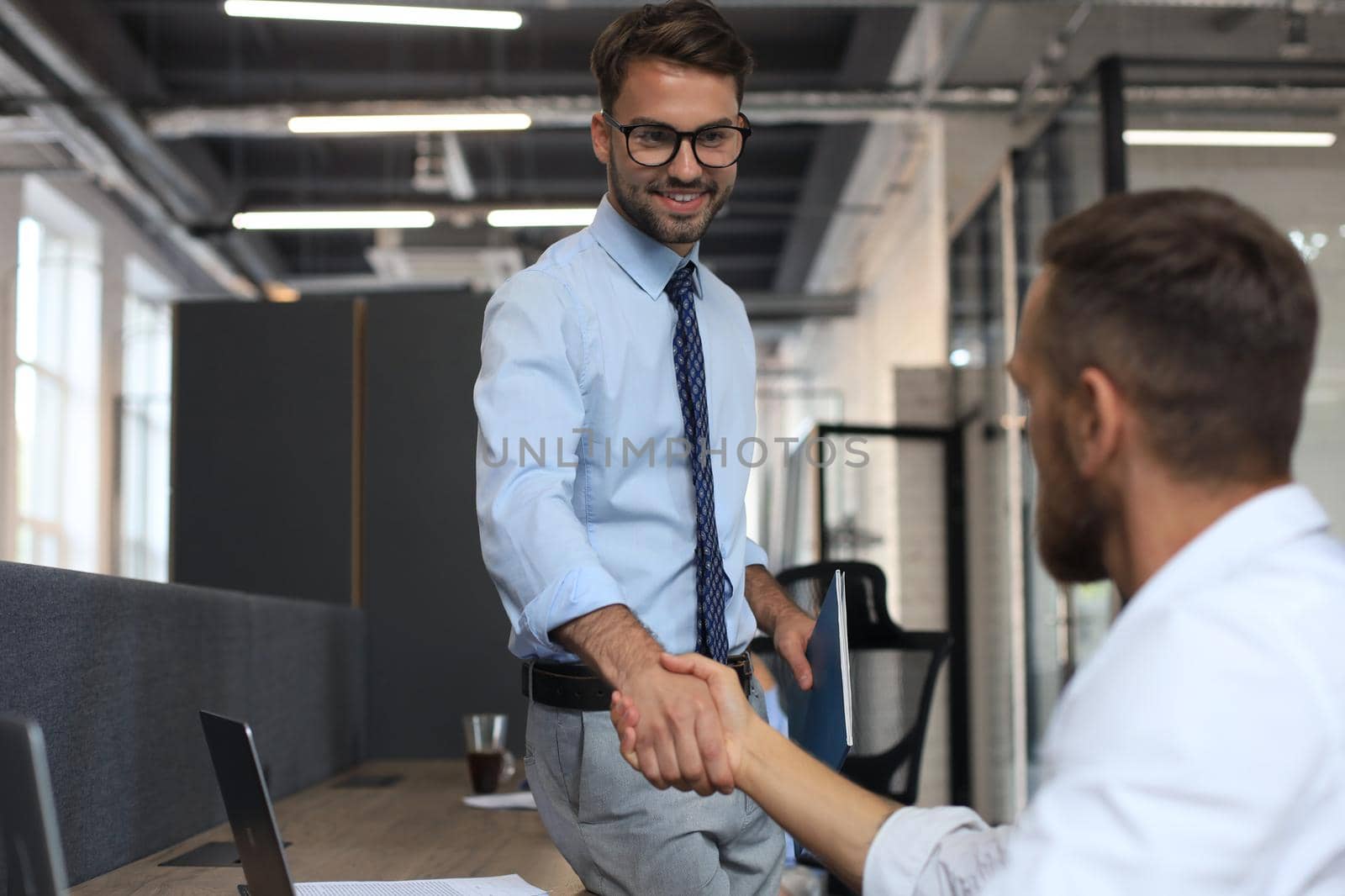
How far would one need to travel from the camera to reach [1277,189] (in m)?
4.53

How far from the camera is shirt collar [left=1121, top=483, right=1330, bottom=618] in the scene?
82 centimetres

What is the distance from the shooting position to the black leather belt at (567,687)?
1.39 meters

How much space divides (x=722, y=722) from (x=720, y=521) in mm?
462

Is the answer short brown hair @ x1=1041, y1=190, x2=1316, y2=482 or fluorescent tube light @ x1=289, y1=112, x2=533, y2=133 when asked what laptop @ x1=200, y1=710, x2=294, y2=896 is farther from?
fluorescent tube light @ x1=289, y1=112, x2=533, y2=133

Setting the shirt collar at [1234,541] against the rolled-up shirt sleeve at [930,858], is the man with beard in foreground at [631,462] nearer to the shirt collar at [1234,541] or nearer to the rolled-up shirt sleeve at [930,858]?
the rolled-up shirt sleeve at [930,858]

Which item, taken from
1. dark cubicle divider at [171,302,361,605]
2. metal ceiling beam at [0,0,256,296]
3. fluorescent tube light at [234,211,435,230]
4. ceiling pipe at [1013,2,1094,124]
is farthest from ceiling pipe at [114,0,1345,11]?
dark cubicle divider at [171,302,361,605]

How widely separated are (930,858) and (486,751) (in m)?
1.71

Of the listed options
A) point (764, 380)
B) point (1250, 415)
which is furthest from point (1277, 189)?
point (764, 380)

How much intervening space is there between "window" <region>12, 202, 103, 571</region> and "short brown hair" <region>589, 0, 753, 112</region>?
810 cm

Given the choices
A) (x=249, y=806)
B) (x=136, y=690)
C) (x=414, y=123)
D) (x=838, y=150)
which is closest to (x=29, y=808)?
(x=249, y=806)

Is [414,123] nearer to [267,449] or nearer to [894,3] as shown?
[894,3]

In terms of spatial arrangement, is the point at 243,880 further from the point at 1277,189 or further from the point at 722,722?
the point at 1277,189

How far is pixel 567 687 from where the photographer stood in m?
1.40

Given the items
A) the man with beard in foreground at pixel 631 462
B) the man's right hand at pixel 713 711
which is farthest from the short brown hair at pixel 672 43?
the man's right hand at pixel 713 711
